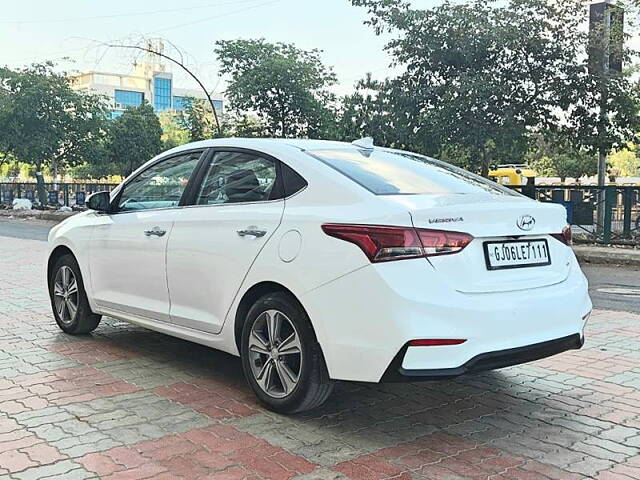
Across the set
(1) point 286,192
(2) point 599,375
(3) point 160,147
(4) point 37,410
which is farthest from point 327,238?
(3) point 160,147

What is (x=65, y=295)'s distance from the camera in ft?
20.5

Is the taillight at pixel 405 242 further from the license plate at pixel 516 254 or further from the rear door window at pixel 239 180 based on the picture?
the rear door window at pixel 239 180

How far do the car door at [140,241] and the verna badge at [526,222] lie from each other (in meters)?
2.30

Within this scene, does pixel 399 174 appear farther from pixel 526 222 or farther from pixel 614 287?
pixel 614 287

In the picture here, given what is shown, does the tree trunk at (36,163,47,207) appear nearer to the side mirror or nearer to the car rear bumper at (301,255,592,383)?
the side mirror

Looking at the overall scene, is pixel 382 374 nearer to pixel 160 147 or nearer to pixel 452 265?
pixel 452 265

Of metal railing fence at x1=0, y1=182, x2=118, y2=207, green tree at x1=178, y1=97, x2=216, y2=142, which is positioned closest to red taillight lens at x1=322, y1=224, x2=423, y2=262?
green tree at x1=178, y1=97, x2=216, y2=142

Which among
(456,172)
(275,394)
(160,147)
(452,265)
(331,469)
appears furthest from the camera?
(160,147)

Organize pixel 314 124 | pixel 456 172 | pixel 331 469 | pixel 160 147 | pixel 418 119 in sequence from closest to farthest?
pixel 331 469 < pixel 456 172 < pixel 418 119 < pixel 314 124 < pixel 160 147

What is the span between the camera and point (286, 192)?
434 cm

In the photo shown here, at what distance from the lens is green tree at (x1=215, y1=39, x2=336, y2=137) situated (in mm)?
26359

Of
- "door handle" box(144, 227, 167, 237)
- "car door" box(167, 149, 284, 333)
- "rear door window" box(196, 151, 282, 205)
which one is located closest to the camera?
"car door" box(167, 149, 284, 333)

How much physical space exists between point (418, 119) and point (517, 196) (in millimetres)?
15083

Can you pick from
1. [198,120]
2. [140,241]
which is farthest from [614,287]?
[198,120]
